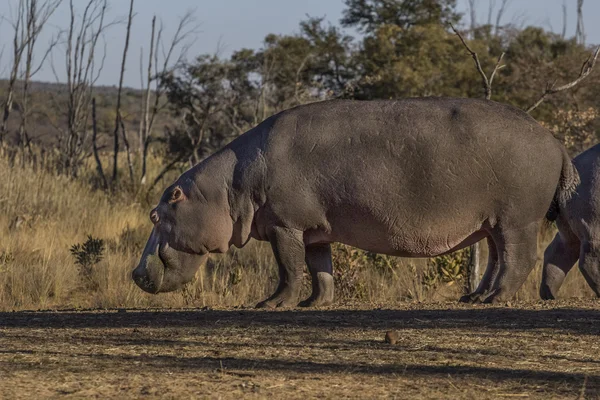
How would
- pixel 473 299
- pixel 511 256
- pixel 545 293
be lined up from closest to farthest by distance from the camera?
pixel 511 256 < pixel 473 299 < pixel 545 293

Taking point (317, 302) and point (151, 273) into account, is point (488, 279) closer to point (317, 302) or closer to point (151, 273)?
point (317, 302)

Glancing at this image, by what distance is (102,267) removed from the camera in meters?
12.5

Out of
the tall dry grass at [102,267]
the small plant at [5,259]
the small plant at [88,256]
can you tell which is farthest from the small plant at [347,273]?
the small plant at [5,259]

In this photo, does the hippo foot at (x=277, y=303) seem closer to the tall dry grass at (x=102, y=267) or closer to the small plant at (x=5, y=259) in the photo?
the tall dry grass at (x=102, y=267)

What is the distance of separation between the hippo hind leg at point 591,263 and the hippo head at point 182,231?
3.22 metres

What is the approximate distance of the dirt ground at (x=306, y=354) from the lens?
489 centimetres

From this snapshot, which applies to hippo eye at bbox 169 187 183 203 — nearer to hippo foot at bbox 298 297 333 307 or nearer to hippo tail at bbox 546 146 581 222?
hippo foot at bbox 298 297 333 307

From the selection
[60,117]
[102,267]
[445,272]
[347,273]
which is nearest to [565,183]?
[445,272]

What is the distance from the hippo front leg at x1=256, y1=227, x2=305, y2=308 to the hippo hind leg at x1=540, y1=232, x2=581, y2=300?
9.52 feet

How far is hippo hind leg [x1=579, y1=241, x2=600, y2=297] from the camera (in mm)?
9758

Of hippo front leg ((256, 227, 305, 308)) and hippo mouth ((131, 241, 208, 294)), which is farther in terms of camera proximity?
hippo mouth ((131, 241, 208, 294))

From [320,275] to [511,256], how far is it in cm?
150

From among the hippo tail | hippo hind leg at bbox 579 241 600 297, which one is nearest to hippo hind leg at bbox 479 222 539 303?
the hippo tail

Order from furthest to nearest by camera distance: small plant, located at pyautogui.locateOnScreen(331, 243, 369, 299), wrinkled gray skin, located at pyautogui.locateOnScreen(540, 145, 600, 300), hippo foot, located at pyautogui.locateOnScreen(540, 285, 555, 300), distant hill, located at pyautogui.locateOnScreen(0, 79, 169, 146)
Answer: distant hill, located at pyautogui.locateOnScreen(0, 79, 169, 146)
small plant, located at pyautogui.locateOnScreen(331, 243, 369, 299)
hippo foot, located at pyautogui.locateOnScreen(540, 285, 555, 300)
wrinkled gray skin, located at pyautogui.locateOnScreen(540, 145, 600, 300)
